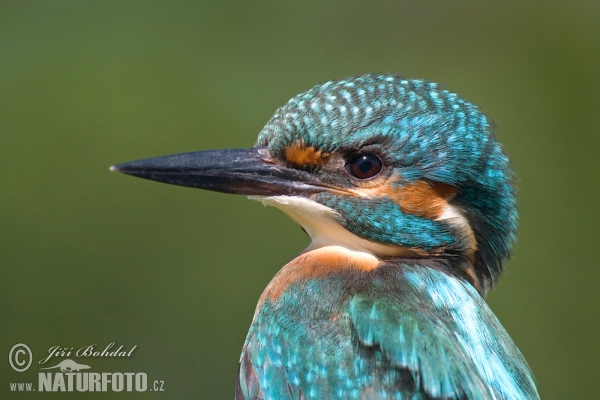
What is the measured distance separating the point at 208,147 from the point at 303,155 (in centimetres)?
272

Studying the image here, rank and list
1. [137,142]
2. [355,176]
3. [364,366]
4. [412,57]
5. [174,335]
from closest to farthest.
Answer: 1. [364,366]
2. [355,176]
3. [174,335]
4. [137,142]
5. [412,57]

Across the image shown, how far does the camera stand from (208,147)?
5605 millimetres

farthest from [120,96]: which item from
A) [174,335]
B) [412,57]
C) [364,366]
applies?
[364,366]

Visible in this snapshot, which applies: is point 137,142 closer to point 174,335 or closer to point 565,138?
point 174,335

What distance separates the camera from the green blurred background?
5.09 metres

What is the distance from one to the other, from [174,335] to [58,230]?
91 cm

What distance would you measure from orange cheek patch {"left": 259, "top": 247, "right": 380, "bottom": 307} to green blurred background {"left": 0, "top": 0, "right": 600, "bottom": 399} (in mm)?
1788

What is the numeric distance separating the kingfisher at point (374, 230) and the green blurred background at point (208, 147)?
6.19 feet

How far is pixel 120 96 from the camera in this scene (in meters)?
5.93

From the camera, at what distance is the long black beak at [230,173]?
298 cm

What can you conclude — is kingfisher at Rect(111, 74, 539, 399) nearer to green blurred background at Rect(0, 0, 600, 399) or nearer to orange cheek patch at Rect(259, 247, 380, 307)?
orange cheek patch at Rect(259, 247, 380, 307)
